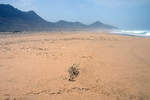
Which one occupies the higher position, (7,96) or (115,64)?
(115,64)

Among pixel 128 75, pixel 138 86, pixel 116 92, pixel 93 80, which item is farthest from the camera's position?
pixel 128 75

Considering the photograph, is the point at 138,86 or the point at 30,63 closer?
the point at 138,86

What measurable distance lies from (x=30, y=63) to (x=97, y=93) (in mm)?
4332

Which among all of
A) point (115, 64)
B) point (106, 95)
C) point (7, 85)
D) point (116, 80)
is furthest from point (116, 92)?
point (7, 85)

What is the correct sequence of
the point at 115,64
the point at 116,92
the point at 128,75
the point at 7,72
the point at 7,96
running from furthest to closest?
the point at 115,64 → the point at 7,72 → the point at 128,75 → the point at 116,92 → the point at 7,96

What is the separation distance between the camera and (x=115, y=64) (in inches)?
273

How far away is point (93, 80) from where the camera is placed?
5.11 metres

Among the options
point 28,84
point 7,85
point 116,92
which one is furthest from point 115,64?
point 7,85

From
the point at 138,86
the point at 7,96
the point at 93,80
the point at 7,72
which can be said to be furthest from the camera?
the point at 7,72

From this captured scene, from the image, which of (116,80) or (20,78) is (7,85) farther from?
(116,80)

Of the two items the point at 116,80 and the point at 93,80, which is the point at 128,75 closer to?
the point at 116,80

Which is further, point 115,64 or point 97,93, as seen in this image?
point 115,64

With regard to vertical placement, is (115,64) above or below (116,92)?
above

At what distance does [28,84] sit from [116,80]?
130 inches
